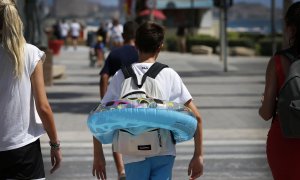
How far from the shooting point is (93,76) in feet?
82.4

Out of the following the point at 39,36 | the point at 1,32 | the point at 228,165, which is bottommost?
the point at 39,36

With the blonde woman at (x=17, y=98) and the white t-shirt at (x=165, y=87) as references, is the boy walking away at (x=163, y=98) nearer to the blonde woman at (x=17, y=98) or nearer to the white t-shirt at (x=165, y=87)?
the white t-shirt at (x=165, y=87)

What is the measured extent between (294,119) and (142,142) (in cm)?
99

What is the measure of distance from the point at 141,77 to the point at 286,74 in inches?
37.4

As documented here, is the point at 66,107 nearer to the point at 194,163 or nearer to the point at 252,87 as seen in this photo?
the point at 252,87

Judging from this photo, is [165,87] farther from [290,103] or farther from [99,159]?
[290,103]

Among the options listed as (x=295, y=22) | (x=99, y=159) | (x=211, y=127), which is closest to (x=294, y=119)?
(x=295, y=22)

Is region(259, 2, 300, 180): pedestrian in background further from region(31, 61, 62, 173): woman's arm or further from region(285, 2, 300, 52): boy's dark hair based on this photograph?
region(31, 61, 62, 173): woman's arm

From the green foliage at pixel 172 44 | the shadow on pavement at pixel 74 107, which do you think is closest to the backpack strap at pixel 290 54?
the shadow on pavement at pixel 74 107

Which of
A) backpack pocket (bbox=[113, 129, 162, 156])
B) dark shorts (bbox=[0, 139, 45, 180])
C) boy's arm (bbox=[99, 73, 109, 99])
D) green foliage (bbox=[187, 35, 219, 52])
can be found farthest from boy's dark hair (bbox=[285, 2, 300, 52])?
green foliage (bbox=[187, 35, 219, 52])

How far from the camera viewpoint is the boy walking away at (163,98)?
500 centimetres

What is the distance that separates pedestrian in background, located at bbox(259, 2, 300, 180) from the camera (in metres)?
4.54

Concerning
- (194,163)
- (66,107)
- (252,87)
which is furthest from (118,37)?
(194,163)

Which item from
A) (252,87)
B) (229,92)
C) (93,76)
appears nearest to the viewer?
(229,92)
